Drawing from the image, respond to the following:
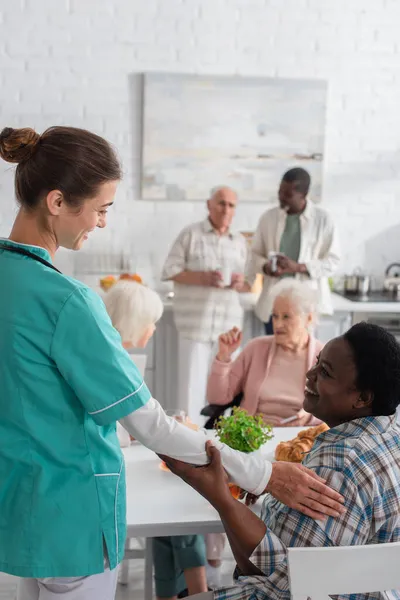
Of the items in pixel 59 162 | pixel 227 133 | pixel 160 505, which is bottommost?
pixel 160 505

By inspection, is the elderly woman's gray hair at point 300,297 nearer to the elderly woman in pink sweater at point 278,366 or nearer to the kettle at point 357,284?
the elderly woman in pink sweater at point 278,366

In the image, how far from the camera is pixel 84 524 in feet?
4.44

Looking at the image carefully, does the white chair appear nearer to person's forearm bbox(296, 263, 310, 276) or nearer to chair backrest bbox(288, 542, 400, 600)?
chair backrest bbox(288, 542, 400, 600)

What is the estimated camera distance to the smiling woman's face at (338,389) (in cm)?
163

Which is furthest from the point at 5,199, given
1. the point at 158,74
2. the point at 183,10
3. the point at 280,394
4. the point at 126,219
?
the point at 280,394

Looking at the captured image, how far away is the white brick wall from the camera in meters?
4.65

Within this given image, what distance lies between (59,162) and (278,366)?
5.78 feet

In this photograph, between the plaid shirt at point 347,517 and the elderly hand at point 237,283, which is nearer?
the plaid shirt at point 347,517

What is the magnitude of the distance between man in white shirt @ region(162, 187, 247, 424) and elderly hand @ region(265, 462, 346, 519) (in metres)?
2.46

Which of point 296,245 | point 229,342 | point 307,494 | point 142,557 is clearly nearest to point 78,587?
point 307,494

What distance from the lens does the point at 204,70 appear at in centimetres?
479

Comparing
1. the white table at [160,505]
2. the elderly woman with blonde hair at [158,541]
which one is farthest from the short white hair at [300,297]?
the white table at [160,505]

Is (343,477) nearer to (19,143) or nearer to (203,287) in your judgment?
(19,143)

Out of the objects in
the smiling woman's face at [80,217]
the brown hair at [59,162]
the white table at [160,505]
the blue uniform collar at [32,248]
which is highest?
the brown hair at [59,162]
